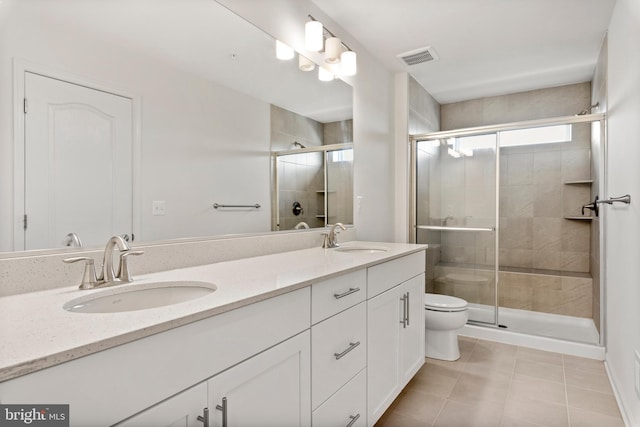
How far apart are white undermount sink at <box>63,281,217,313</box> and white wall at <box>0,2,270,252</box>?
259 mm

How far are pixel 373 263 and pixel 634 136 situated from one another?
1357mm

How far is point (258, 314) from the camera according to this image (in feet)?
3.17

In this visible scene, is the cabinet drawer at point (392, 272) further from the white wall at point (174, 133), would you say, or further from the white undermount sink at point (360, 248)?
the white wall at point (174, 133)

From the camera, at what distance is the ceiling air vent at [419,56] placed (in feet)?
9.02

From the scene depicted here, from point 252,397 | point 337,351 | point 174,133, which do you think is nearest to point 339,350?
point 337,351

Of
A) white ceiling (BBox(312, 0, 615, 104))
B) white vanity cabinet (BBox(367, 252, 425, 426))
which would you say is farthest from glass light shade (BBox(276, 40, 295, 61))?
white vanity cabinet (BBox(367, 252, 425, 426))

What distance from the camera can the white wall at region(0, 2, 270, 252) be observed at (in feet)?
3.21

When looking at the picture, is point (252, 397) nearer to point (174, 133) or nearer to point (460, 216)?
point (174, 133)

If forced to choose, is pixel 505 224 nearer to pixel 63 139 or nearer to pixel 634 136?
pixel 634 136

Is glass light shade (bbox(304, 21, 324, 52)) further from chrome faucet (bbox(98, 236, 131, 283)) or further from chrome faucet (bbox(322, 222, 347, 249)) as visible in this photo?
chrome faucet (bbox(98, 236, 131, 283))

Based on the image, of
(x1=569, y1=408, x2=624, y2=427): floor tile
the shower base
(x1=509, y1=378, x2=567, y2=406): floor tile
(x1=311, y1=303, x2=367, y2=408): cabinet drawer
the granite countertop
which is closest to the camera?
the granite countertop

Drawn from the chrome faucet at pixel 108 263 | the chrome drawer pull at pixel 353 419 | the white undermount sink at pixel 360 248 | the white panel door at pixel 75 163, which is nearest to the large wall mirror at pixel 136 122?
the white panel door at pixel 75 163

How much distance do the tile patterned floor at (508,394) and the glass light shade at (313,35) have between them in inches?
83.5

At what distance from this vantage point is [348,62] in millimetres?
2387
